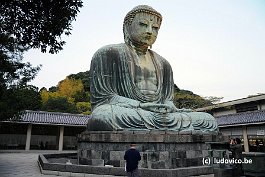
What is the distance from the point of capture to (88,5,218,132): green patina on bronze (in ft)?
23.5

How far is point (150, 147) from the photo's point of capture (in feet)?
21.4

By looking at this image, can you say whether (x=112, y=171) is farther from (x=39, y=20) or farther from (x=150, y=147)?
(x=39, y=20)

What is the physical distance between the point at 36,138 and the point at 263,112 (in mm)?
20212

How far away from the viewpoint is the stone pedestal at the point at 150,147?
21.1 ft

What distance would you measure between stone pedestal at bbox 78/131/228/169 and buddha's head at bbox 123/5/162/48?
3.71m

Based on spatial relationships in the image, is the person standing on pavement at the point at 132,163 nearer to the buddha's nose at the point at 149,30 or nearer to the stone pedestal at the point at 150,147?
the stone pedestal at the point at 150,147

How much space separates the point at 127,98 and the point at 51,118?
17.3 m

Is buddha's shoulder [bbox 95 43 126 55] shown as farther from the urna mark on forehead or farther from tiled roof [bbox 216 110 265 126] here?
tiled roof [bbox 216 110 265 126]

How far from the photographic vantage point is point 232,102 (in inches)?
1065

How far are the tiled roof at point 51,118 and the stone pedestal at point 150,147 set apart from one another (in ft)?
52.6

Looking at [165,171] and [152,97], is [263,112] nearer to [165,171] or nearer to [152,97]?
[152,97]

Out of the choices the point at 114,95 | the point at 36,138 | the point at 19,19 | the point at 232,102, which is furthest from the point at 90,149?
the point at 232,102

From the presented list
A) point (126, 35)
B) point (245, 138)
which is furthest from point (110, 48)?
point (245, 138)

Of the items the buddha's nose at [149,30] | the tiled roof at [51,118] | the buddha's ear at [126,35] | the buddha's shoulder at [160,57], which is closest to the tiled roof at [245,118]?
the buddha's shoulder at [160,57]
